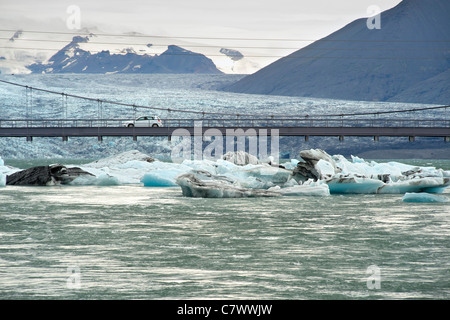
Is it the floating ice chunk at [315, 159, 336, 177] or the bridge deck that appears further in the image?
the bridge deck

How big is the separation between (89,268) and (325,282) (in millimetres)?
3450

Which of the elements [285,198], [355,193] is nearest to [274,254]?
[285,198]

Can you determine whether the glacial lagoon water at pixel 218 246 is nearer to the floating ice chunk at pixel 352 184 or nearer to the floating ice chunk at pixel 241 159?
the floating ice chunk at pixel 352 184

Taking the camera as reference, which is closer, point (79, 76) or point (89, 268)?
point (89, 268)

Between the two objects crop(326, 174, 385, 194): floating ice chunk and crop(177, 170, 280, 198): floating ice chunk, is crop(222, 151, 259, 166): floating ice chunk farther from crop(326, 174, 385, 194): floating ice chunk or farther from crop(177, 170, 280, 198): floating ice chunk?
crop(177, 170, 280, 198): floating ice chunk

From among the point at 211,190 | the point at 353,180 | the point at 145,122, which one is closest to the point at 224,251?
the point at 211,190

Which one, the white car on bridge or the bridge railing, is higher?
the bridge railing

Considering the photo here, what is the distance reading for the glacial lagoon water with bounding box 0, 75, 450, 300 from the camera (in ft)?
31.2

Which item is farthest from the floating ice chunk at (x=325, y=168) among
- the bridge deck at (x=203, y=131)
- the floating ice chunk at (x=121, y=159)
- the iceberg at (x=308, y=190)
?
the bridge deck at (x=203, y=131)

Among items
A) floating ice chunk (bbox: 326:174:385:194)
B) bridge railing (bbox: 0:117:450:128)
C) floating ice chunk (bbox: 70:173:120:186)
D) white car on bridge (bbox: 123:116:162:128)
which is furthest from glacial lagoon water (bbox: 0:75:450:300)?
bridge railing (bbox: 0:117:450:128)

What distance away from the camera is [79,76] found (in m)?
160

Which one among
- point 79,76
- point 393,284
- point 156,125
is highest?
point 79,76

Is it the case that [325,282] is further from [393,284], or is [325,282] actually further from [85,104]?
[85,104]

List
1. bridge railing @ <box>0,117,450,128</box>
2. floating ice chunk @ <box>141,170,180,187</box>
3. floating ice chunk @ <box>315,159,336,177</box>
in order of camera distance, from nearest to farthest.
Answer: floating ice chunk @ <box>315,159,336,177</box>
floating ice chunk @ <box>141,170,180,187</box>
bridge railing @ <box>0,117,450,128</box>
